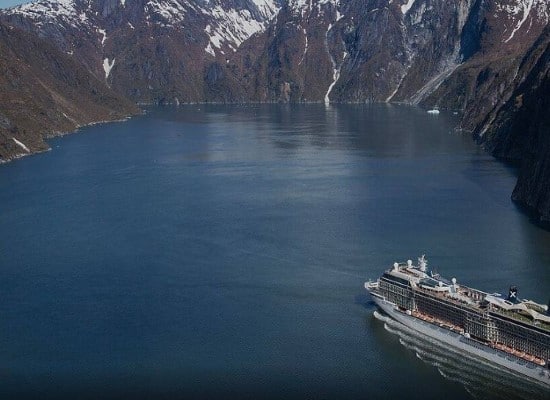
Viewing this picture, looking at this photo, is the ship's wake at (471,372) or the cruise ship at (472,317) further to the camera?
the cruise ship at (472,317)

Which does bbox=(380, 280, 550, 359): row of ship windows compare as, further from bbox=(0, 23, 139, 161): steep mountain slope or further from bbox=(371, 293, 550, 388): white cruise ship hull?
bbox=(0, 23, 139, 161): steep mountain slope

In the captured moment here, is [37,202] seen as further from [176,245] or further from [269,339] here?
[269,339]

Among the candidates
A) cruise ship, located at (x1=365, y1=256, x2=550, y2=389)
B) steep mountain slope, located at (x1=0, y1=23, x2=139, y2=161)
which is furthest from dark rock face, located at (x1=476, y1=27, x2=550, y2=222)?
steep mountain slope, located at (x1=0, y1=23, x2=139, y2=161)

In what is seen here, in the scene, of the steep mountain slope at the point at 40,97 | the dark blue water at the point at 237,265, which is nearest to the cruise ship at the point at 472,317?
the dark blue water at the point at 237,265

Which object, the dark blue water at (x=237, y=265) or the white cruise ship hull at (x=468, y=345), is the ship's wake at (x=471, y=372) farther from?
the dark blue water at (x=237, y=265)

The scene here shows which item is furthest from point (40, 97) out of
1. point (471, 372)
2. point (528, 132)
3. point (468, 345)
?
point (471, 372)

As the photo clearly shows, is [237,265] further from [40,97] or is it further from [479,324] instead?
[40,97]
